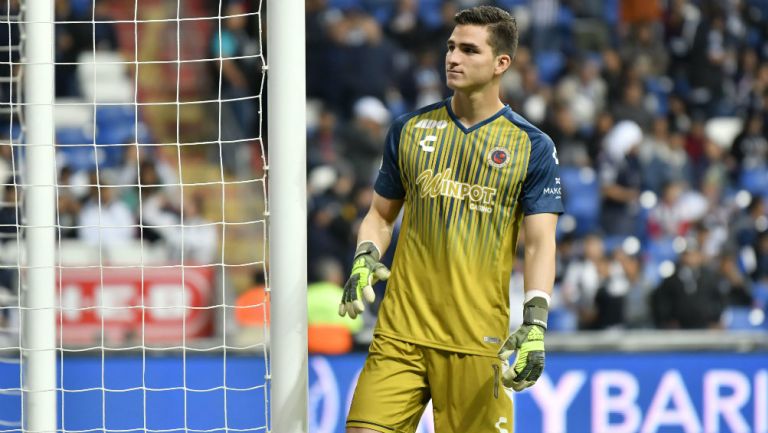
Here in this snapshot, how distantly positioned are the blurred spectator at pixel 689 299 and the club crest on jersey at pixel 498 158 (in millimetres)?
6037

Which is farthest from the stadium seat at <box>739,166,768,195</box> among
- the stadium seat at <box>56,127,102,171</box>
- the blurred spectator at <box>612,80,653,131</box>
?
the stadium seat at <box>56,127,102,171</box>

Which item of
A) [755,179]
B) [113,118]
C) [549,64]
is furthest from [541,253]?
[549,64]

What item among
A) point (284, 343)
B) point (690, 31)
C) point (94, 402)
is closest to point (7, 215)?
point (94, 402)

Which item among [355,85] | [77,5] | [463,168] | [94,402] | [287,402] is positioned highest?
[77,5]

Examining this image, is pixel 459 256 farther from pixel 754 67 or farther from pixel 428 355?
pixel 754 67

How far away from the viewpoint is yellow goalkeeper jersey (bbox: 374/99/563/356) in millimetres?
4426

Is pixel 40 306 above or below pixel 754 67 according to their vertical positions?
below

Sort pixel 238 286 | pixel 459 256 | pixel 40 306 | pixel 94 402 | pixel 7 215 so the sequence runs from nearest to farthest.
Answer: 1. pixel 459 256
2. pixel 40 306
3. pixel 7 215
4. pixel 94 402
5. pixel 238 286

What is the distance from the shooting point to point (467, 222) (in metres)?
4.43

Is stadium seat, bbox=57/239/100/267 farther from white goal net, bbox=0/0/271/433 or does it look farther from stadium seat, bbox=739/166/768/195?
stadium seat, bbox=739/166/768/195

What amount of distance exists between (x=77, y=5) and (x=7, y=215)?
656 centimetres

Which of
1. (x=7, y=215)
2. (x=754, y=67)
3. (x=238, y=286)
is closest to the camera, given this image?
(x=7, y=215)

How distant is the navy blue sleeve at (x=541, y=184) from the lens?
174 inches

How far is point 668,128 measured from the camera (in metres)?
12.5
